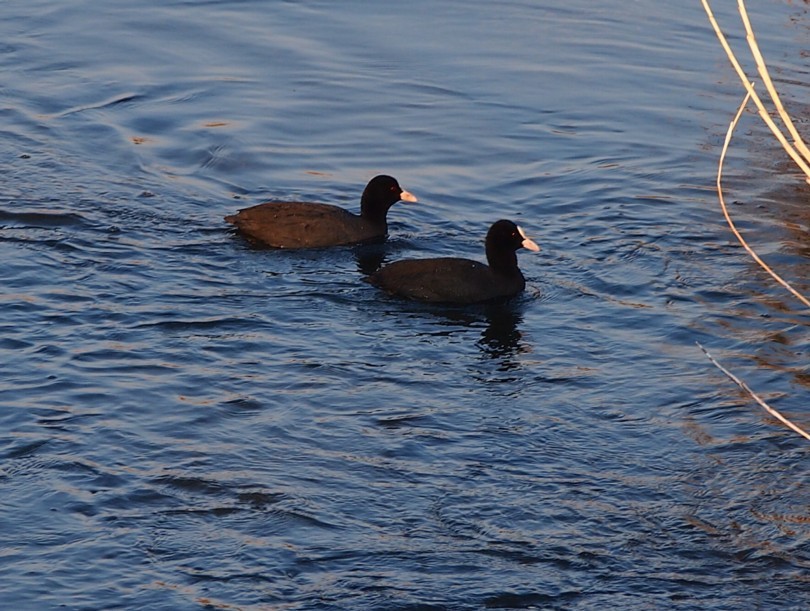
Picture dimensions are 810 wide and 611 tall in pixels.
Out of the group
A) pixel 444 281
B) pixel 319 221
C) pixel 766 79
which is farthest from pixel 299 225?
pixel 766 79

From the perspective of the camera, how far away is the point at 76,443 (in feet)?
29.4

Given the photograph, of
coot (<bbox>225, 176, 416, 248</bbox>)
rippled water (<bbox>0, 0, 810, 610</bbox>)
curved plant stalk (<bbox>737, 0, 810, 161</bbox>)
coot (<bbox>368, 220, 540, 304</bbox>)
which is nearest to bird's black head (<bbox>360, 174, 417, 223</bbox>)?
coot (<bbox>225, 176, 416, 248</bbox>)

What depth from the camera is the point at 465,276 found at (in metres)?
12.0

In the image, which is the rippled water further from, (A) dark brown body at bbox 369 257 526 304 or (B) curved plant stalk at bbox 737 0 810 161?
(B) curved plant stalk at bbox 737 0 810 161

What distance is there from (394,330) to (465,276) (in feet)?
3.24

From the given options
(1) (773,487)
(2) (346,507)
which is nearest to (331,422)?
(2) (346,507)

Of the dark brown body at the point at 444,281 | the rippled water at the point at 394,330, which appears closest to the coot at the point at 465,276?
the dark brown body at the point at 444,281

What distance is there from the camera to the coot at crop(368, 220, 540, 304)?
1194 centimetres

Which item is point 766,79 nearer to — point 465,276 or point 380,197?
point 465,276

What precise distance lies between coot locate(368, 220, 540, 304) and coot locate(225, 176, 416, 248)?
2.80 ft

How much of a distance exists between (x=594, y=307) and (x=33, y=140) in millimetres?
6274

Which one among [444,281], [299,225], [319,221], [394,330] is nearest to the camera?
[394,330]

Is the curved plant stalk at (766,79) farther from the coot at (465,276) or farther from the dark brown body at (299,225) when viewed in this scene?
the dark brown body at (299,225)

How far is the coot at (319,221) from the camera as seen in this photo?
1267cm
